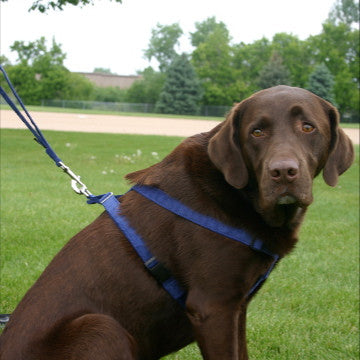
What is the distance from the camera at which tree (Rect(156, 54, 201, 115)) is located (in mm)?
57406

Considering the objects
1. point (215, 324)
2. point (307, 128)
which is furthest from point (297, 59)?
point (215, 324)

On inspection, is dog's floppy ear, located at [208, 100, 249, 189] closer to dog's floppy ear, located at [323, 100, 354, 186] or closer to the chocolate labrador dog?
the chocolate labrador dog

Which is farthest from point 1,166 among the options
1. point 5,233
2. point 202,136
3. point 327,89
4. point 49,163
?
point 327,89

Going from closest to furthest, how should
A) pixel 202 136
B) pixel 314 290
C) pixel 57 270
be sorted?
1. pixel 57 270
2. pixel 202 136
3. pixel 314 290

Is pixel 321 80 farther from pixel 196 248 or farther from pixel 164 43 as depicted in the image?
pixel 196 248

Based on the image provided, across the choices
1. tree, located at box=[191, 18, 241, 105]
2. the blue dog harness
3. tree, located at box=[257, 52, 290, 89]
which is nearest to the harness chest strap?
the blue dog harness

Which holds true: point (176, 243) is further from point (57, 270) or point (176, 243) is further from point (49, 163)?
point (49, 163)

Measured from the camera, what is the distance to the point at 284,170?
2422 mm

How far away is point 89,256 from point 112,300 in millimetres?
237

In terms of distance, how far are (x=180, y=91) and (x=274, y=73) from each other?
10.1 m

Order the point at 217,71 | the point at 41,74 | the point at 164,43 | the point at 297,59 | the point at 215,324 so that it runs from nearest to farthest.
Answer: the point at 215,324
the point at 41,74
the point at 297,59
the point at 217,71
the point at 164,43

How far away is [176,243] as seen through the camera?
2.68 metres

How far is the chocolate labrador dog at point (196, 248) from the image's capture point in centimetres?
246

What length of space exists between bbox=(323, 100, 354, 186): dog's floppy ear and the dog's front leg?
78cm
